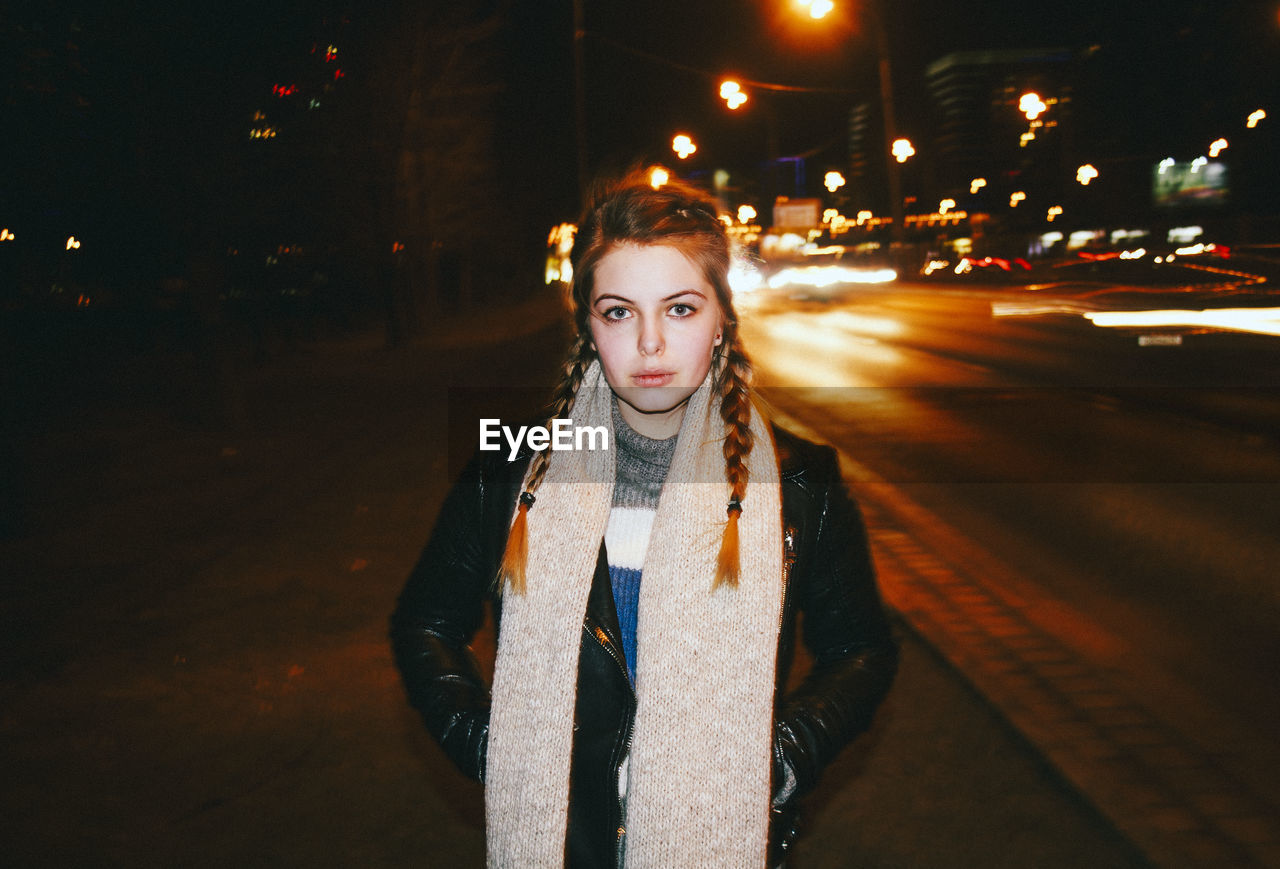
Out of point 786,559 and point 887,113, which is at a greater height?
point 887,113

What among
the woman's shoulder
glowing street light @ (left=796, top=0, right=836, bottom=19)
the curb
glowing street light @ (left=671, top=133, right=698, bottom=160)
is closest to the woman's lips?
the woman's shoulder

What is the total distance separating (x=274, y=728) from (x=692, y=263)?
10.4 feet

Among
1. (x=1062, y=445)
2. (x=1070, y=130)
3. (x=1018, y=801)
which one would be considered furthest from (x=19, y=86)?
(x=1070, y=130)

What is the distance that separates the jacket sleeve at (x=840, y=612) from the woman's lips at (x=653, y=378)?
0.36m

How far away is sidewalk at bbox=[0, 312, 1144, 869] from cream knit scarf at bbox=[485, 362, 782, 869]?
1.56 metres

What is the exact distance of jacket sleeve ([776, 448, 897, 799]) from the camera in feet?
6.06

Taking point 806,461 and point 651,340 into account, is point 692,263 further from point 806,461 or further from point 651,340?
point 806,461

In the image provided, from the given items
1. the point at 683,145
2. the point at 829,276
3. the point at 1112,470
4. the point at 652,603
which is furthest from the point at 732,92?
the point at 652,603

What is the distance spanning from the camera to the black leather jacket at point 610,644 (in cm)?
178

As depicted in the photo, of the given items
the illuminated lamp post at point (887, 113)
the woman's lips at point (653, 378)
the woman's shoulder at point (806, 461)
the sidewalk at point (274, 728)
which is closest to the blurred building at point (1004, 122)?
the illuminated lamp post at point (887, 113)

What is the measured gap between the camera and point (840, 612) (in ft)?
6.31

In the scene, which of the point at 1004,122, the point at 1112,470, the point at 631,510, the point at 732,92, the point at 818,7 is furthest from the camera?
the point at 1004,122

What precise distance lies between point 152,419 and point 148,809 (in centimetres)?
1044

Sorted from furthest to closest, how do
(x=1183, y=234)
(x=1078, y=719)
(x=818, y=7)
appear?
1. (x=1183, y=234)
2. (x=818, y=7)
3. (x=1078, y=719)
